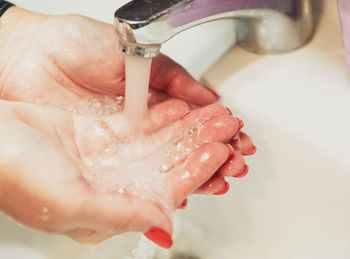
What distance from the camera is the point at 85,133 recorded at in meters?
0.59

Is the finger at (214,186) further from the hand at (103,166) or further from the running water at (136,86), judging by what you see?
the running water at (136,86)

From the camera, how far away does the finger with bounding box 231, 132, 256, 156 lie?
569mm

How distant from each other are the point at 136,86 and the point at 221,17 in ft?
0.49

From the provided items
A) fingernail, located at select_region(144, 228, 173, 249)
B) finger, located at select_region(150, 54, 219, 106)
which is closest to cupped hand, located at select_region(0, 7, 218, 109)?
finger, located at select_region(150, 54, 219, 106)

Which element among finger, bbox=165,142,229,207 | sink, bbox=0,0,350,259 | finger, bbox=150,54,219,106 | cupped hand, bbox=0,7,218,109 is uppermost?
cupped hand, bbox=0,7,218,109

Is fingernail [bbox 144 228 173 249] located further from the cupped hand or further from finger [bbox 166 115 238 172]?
the cupped hand

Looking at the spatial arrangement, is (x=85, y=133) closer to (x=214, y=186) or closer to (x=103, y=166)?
(x=103, y=166)

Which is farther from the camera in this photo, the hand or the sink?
the sink

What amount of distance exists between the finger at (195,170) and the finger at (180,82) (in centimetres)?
13

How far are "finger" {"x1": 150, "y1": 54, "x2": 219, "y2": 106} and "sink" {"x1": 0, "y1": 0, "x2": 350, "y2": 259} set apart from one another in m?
0.03

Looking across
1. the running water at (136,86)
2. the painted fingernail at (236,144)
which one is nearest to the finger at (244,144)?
the painted fingernail at (236,144)

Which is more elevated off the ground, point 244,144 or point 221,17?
point 221,17

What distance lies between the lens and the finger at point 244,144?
1.87ft

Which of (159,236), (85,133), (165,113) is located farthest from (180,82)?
(159,236)
